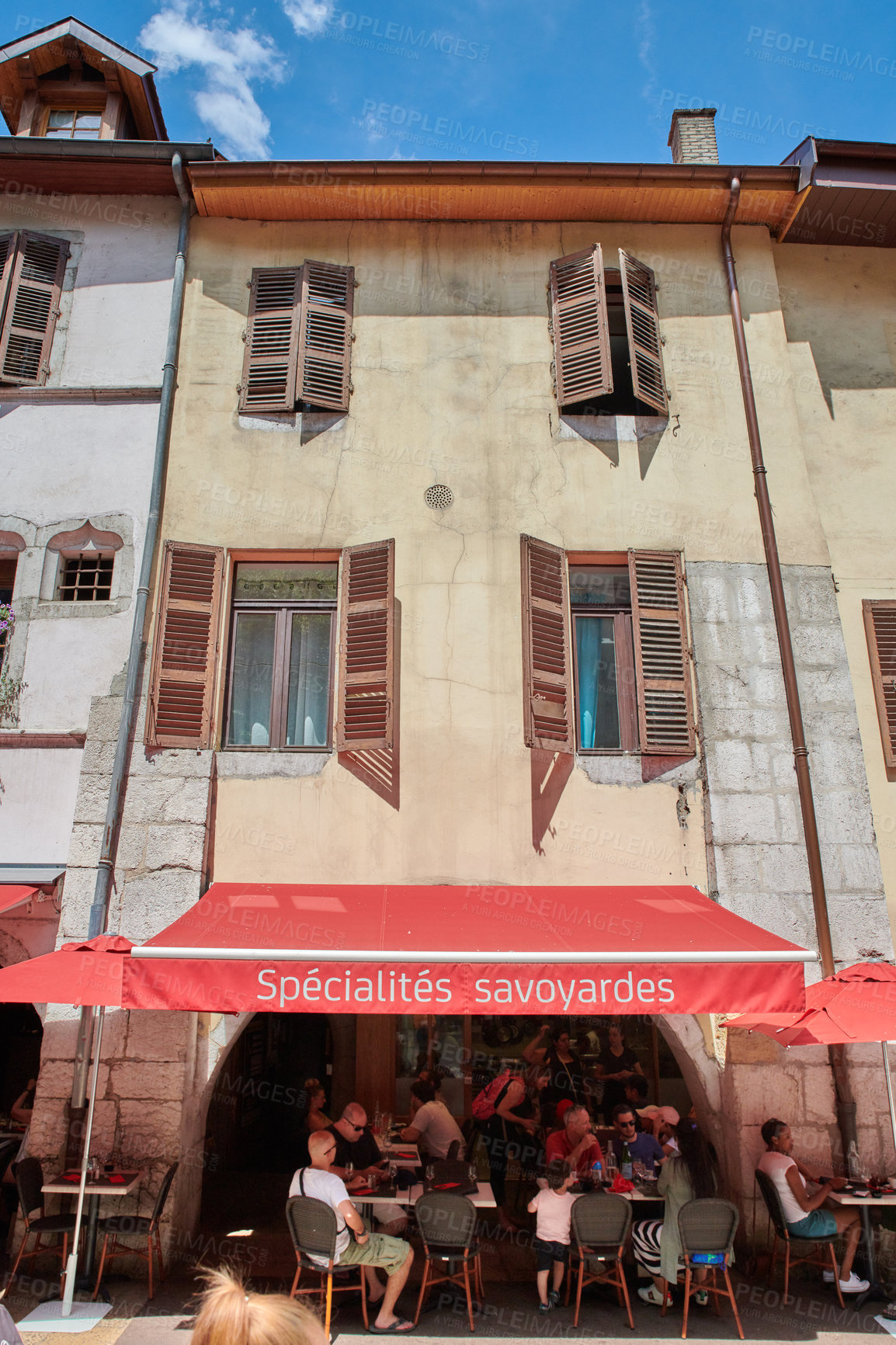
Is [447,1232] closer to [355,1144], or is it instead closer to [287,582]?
[355,1144]

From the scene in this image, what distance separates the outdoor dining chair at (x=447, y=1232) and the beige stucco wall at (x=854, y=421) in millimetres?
4361

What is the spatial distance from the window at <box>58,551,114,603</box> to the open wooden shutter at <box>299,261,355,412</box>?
249 centimetres

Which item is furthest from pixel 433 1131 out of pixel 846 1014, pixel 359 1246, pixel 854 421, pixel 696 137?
pixel 696 137

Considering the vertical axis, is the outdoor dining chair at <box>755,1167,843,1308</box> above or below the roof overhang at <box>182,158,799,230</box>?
below

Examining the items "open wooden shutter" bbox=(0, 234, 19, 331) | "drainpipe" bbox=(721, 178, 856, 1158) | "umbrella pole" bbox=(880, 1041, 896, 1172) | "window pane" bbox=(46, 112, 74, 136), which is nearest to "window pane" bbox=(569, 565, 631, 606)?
"drainpipe" bbox=(721, 178, 856, 1158)

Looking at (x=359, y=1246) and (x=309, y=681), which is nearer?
(x=359, y=1246)

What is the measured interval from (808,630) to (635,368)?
3017mm

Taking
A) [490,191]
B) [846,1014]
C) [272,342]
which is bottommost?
[846,1014]

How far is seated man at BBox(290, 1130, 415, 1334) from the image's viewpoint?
5.95 meters

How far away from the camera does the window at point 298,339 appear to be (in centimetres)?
887

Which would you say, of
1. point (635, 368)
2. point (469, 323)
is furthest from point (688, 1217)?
point (469, 323)

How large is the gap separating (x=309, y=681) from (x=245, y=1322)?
6317 mm

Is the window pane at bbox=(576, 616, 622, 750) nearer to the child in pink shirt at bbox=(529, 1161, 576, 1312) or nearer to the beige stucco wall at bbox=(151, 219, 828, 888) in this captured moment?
the beige stucco wall at bbox=(151, 219, 828, 888)

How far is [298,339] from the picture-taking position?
8992mm
